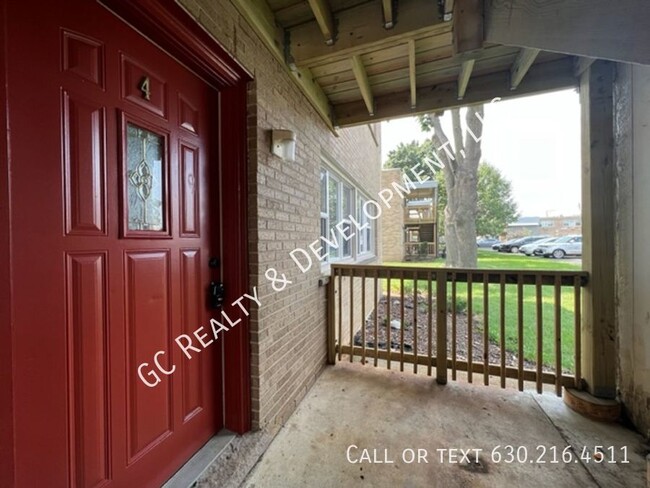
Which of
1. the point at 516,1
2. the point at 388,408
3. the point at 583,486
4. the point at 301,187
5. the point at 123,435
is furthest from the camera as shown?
the point at 301,187

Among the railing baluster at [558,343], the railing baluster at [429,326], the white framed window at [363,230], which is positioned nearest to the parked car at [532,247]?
the white framed window at [363,230]

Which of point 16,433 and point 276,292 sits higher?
point 276,292

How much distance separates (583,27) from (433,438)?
228 centimetres

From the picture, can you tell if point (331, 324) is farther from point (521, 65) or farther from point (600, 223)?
point (521, 65)

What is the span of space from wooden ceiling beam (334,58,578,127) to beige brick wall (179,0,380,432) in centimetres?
55

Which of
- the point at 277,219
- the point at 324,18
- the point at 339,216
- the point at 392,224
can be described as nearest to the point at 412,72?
the point at 324,18

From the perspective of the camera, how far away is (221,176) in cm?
167

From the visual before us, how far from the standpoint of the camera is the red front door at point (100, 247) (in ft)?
2.84

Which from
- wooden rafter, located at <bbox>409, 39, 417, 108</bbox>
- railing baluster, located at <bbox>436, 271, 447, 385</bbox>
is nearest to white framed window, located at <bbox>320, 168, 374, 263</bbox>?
wooden rafter, located at <bbox>409, 39, 417, 108</bbox>

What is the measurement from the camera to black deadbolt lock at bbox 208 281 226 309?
5.35 feet

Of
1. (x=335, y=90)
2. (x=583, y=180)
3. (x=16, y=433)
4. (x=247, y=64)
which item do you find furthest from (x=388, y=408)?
(x=335, y=90)

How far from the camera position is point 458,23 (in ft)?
5.07

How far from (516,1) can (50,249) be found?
2.19 m

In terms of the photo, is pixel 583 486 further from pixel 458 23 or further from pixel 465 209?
pixel 465 209
